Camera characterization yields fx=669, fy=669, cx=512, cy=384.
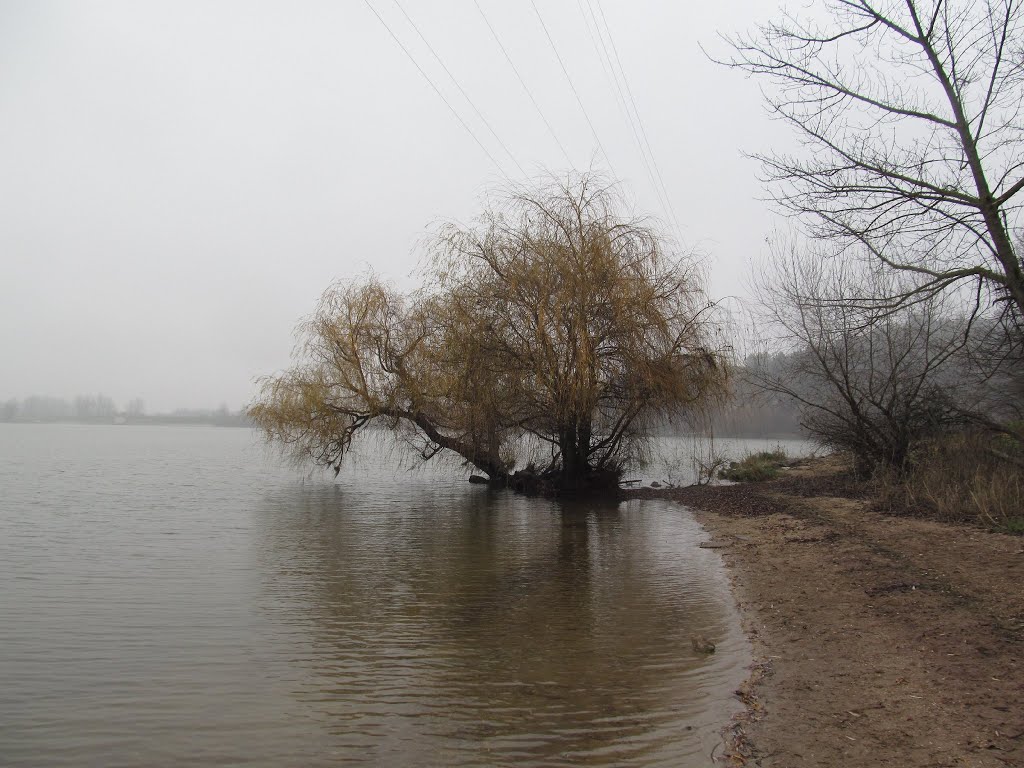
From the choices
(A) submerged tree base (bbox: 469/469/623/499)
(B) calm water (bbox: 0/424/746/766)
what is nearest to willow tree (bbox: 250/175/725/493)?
(A) submerged tree base (bbox: 469/469/623/499)

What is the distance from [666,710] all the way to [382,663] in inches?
103

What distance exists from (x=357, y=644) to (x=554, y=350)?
1241 cm

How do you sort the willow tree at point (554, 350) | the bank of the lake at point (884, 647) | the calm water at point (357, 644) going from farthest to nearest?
1. the willow tree at point (554, 350)
2. the calm water at point (357, 644)
3. the bank of the lake at point (884, 647)

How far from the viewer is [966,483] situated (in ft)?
38.9

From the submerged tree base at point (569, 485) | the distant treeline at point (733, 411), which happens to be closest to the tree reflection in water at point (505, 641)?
the distant treeline at point (733, 411)

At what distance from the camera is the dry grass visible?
32.7ft

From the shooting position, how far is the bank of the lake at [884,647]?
421 cm

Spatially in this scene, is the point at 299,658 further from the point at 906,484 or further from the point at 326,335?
the point at 326,335

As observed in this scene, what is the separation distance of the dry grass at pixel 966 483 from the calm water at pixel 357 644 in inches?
155

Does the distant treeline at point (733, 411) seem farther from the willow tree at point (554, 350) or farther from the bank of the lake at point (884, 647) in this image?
the bank of the lake at point (884, 647)

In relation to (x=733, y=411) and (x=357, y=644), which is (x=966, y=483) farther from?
(x=357, y=644)

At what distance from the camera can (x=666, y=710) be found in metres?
5.07

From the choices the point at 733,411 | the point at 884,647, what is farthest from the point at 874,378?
the point at 884,647

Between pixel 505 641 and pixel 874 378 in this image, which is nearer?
pixel 505 641
